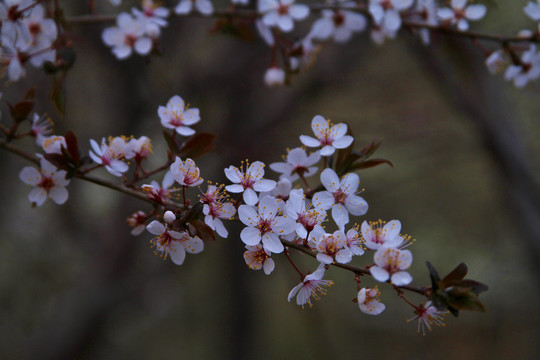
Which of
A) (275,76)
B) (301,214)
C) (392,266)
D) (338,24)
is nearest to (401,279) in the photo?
(392,266)

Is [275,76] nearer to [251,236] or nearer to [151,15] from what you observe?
[151,15]

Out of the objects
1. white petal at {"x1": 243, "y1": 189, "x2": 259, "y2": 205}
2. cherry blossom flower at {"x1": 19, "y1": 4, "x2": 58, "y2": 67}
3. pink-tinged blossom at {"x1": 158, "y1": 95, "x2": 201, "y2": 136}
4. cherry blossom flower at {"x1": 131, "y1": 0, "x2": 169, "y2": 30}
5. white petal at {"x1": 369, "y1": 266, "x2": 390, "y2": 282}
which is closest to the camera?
white petal at {"x1": 369, "y1": 266, "x2": 390, "y2": 282}

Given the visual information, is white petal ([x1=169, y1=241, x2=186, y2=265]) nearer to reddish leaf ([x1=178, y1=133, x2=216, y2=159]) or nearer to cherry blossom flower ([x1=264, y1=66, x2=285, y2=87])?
reddish leaf ([x1=178, y1=133, x2=216, y2=159])

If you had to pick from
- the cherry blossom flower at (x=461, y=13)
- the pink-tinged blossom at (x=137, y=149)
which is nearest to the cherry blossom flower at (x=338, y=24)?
the cherry blossom flower at (x=461, y=13)

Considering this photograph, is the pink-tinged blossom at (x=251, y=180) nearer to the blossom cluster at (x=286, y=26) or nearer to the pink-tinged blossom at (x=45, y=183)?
the pink-tinged blossom at (x=45, y=183)

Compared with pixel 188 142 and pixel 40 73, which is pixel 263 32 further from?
pixel 40 73

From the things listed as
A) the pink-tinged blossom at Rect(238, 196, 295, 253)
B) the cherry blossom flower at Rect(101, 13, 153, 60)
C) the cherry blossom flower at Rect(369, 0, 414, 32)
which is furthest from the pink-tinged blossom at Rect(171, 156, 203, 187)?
the cherry blossom flower at Rect(369, 0, 414, 32)
